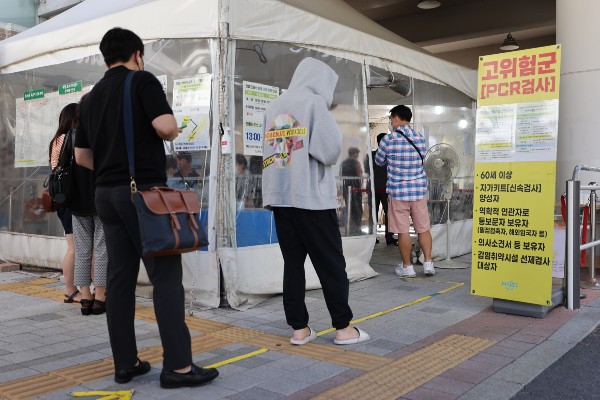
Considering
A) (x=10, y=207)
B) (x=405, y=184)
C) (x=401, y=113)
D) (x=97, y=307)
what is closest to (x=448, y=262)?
(x=405, y=184)

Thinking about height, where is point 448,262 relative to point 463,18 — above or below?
below

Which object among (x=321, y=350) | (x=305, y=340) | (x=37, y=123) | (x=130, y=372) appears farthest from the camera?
(x=37, y=123)

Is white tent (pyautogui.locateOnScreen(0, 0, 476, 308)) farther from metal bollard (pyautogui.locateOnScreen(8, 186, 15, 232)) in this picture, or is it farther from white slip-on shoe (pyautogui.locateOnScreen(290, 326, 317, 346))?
white slip-on shoe (pyautogui.locateOnScreen(290, 326, 317, 346))

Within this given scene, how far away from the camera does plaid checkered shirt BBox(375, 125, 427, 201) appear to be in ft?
20.9

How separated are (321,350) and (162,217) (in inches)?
58.8

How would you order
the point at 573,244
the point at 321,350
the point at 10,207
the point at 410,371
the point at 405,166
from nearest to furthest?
the point at 410,371 → the point at 321,350 → the point at 573,244 → the point at 405,166 → the point at 10,207

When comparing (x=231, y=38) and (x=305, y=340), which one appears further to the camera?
(x=231, y=38)

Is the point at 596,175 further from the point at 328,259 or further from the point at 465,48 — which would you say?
the point at 465,48

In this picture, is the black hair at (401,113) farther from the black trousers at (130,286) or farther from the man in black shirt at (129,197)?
the black trousers at (130,286)

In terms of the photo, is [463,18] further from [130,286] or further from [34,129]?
[130,286]

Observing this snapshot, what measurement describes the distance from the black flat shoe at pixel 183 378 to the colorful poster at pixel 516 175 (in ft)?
8.68

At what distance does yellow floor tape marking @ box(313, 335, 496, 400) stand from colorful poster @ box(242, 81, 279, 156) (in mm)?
2328

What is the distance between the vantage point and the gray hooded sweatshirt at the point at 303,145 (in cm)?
370

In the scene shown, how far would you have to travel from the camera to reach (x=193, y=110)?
5.06 meters
